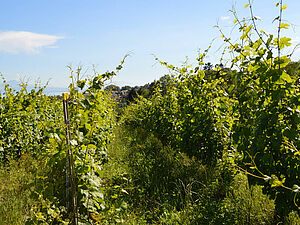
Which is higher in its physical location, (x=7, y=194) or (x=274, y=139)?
(x=274, y=139)

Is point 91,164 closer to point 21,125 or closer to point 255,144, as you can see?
point 255,144

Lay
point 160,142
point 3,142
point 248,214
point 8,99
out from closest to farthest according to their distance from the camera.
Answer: point 248,214, point 3,142, point 8,99, point 160,142

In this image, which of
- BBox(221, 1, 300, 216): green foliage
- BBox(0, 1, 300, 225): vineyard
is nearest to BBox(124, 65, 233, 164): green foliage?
BBox(0, 1, 300, 225): vineyard

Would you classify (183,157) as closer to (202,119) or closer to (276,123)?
(202,119)

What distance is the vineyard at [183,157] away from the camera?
6.64ft

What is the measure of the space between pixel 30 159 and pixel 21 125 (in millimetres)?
734

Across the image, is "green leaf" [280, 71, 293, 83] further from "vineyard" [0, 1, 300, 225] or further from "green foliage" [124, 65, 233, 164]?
"green foliage" [124, 65, 233, 164]

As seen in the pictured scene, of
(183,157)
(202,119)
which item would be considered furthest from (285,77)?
(183,157)


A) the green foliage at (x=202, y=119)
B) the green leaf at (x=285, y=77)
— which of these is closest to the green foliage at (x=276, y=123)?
the green leaf at (x=285, y=77)

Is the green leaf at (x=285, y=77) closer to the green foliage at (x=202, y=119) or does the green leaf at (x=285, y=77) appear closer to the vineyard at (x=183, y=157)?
the vineyard at (x=183, y=157)

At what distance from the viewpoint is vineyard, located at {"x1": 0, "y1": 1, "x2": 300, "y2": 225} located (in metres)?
2.03

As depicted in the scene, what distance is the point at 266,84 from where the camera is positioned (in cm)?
219

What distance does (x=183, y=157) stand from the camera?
15.3 feet

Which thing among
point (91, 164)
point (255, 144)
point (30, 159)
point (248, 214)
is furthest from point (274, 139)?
point (30, 159)
